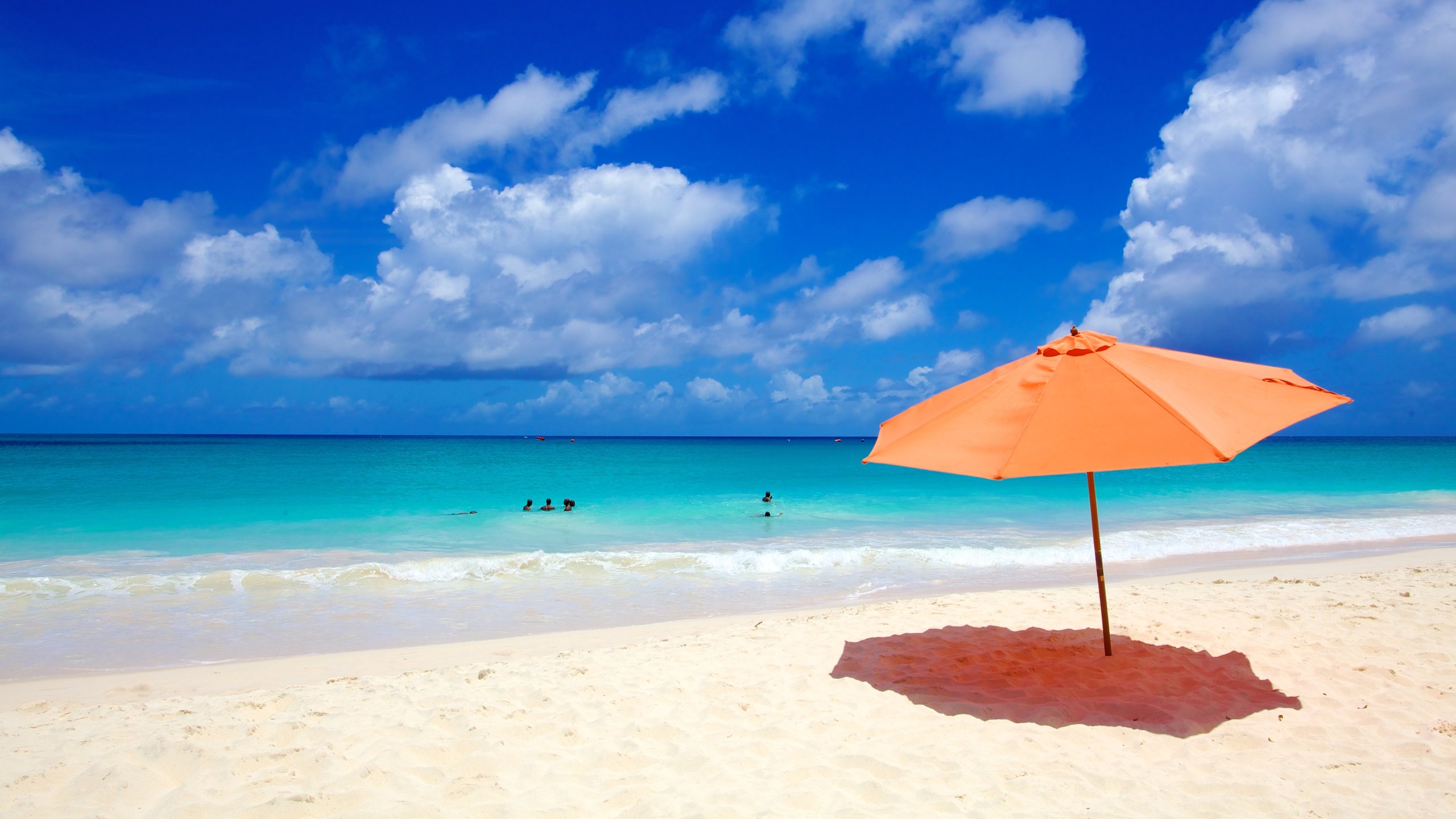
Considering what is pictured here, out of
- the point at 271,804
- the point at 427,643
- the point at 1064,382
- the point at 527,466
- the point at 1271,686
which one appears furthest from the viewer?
the point at 527,466

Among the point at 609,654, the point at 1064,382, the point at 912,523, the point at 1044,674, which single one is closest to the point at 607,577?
the point at 609,654

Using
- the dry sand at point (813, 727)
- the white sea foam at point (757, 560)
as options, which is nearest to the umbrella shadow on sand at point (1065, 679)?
the dry sand at point (813, 727)

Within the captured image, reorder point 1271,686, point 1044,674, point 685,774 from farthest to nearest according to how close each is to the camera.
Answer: point 1044,674, point 1271,686, point 685,774

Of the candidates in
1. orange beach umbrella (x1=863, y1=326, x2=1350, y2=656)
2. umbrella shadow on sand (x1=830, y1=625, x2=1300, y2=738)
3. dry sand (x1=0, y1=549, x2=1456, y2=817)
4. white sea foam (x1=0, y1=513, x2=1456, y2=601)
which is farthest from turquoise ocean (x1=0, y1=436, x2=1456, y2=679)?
orange beach umbrella (x1=863, y1=326, x2=1350, y2=656)

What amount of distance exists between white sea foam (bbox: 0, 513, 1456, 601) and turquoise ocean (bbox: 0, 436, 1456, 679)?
7 centimetres

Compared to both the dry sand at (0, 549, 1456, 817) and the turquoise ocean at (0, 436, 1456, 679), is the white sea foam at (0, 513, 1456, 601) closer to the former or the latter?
the turquoise ocean at (0, 436, 1456, 679)

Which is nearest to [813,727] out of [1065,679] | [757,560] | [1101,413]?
[1065,679]

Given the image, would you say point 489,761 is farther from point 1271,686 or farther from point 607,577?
point 607,577

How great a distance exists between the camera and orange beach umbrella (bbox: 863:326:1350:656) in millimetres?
4012

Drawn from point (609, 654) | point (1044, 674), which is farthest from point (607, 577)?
point (1044, 674)

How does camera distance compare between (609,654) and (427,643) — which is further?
(427,643)

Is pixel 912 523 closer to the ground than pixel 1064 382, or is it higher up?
closer to the ground

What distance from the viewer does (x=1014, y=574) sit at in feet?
41.1

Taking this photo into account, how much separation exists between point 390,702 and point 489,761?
1609mm
